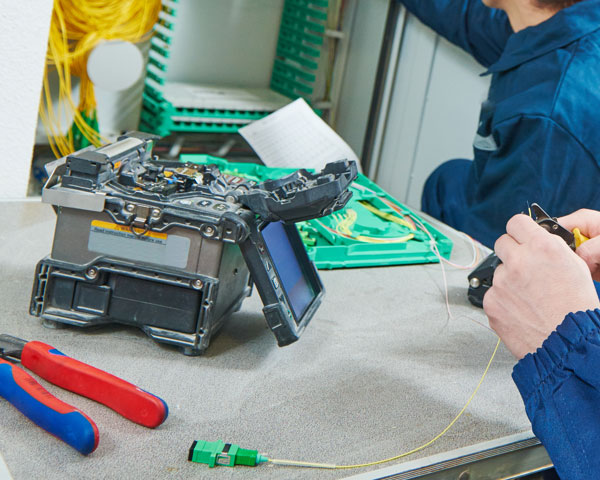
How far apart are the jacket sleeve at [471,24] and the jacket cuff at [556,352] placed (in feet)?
4.82

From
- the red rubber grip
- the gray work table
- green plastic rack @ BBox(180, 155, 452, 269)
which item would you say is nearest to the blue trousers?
green plastic rack @ BBox(180, 155, 452, 269)

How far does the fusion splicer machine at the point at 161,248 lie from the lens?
807 mm

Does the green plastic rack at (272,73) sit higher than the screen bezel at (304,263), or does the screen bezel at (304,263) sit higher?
the green plastic rack at (272,73)

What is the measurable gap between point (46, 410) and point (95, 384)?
0.07m

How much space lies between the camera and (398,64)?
2170 millimetres

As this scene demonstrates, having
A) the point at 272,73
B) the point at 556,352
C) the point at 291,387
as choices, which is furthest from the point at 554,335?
the point at 272,73

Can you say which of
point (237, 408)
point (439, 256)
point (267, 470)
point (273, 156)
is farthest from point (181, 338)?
point (273, 156)

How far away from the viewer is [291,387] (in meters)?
0.82

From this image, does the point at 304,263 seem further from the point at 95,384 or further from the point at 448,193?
the point at 448,193

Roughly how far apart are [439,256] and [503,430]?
508 mm

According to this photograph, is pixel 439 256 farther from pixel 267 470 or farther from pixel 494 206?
pixel 267 470

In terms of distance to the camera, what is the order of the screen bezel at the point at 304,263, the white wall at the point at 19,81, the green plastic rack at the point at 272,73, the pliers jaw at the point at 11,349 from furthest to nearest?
→ the green plastic rack at the point at 272,73
the white wall at the point at 19,81
the screen bezel at the point at 304,263
the pliers jaw at the point at 11,349

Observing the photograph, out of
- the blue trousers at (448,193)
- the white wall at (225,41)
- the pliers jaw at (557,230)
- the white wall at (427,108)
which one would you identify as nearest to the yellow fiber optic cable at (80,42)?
the white wall at (225,41)

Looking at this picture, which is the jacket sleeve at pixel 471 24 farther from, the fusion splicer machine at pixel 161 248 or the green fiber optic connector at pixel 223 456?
the green fiber optic connector at pixel 223 456
